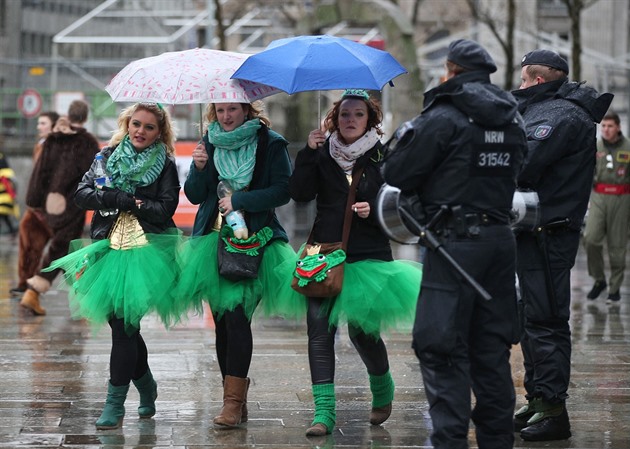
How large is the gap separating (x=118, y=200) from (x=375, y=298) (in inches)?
61.8

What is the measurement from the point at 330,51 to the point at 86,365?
3473 millimetres

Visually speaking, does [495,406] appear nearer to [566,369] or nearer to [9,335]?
[566,369]

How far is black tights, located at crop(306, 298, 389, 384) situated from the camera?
703cm

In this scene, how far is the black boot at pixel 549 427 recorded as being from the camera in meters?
7.02

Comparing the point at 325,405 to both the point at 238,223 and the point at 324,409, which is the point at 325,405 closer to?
the point at 324,409

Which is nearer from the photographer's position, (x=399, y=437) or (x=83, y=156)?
(x=399, y=437)

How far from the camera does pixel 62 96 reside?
80.3 feet

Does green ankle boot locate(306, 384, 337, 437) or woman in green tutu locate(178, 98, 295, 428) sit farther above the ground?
woman in green tutu locate(178, 98, 295, 428)

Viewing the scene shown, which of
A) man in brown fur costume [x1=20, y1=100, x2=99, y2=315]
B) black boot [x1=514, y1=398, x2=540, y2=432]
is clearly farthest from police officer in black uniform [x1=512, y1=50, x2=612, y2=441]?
man in brown fur costume [x1=20, y1=100, x2=99, y2=315]

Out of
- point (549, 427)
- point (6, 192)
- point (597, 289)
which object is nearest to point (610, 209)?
point (597, 289)

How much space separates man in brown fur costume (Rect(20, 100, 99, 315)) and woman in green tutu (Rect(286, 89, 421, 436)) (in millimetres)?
5381

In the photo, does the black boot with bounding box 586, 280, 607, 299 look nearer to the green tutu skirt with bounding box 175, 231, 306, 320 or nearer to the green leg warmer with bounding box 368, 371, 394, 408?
the green leg warmer with bounding box 368, 371, 394, 408

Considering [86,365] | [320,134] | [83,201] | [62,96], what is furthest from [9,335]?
[62,96]

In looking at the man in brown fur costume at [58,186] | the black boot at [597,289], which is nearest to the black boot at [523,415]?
the man in brown fur costume at [58,186]
